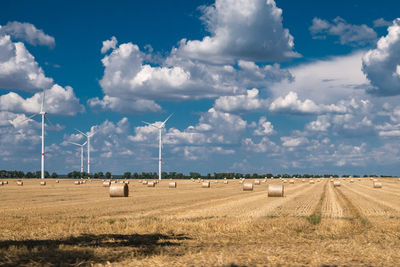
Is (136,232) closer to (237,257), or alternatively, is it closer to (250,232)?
(250,232)

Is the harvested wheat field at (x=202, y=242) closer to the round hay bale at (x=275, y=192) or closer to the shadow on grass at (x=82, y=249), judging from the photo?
the shadow on grass at (x=82, y=249)

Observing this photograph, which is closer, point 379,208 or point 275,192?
point 379,208

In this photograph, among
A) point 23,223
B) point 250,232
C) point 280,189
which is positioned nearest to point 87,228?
point 23,223

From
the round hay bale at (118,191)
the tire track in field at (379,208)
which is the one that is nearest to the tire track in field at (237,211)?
the tire track in field at (379,208)

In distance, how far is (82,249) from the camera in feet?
50.2

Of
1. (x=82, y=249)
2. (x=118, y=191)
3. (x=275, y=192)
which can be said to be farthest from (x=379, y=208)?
(x=118, y=191)

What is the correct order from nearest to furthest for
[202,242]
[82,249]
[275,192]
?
[82,249]
[202,242]
[275,192]

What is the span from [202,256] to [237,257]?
1105 millimetres

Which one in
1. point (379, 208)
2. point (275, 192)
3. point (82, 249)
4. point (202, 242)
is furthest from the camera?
point (275, 192)

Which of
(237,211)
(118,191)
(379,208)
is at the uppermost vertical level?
(118,191)

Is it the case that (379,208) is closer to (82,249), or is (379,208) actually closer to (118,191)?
(82,249)

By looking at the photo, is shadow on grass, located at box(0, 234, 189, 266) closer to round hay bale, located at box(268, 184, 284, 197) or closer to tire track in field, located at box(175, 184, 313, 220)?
tire track in field, located at box(175, 184, 313, 220)

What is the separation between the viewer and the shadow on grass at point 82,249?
13.4 metres

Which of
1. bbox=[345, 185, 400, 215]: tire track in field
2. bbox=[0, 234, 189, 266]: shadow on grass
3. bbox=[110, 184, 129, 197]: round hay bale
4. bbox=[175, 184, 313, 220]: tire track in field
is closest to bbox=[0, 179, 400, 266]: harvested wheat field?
bbox=[0, 234, 189, 266]: shadow on grass
